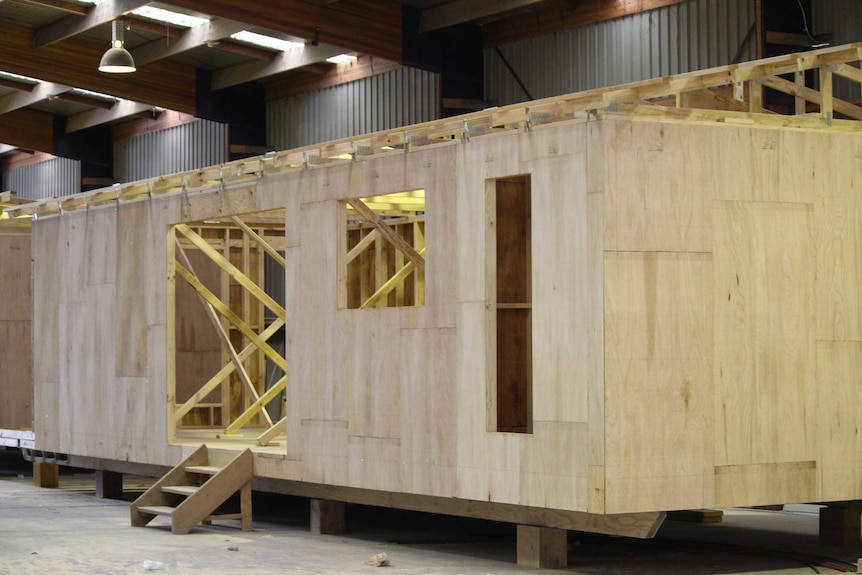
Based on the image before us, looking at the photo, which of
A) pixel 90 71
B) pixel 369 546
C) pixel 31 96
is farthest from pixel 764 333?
pixel 31 96

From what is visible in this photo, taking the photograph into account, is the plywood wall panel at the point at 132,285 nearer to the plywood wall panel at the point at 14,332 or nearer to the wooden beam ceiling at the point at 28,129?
the plywood wall panel at the point at 14,332

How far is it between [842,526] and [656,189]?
443cm

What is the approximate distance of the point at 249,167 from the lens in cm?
1464

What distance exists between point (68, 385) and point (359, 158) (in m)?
6.33

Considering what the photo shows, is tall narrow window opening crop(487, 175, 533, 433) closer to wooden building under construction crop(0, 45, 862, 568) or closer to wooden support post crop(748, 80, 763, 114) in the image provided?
wooden building under construction crop(0, 45, 862, 568)

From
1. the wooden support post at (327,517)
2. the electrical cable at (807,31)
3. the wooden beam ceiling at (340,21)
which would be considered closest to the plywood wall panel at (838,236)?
the wooden support post at (327,517)

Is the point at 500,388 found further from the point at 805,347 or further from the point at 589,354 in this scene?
the point at 805,347

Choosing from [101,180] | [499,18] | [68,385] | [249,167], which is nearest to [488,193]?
[249,167]

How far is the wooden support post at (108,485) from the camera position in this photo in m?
18.2

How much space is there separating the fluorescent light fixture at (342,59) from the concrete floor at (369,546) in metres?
10.7

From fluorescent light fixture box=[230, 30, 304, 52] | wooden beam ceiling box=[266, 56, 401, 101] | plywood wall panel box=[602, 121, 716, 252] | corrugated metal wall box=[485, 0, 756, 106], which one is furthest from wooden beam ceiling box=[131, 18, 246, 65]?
plywood wall panel box=[602, 121, 716, 252]

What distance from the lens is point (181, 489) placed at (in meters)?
14.4

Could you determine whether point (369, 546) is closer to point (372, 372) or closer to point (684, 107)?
point (372, 372)

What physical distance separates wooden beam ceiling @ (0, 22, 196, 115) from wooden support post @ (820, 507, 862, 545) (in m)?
17.6
